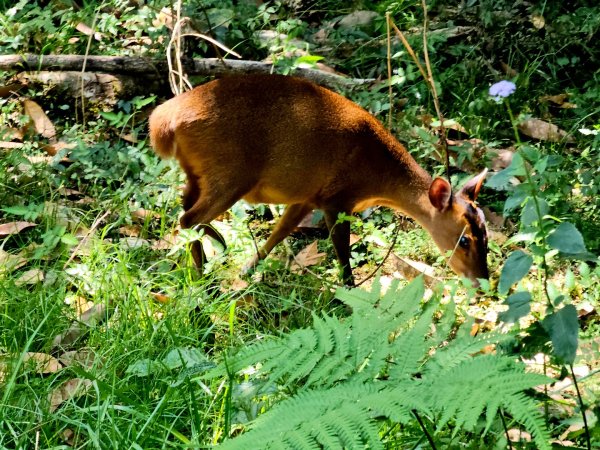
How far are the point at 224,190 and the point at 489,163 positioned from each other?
1972mm

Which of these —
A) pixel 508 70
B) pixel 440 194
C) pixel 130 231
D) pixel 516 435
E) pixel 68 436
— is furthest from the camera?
pixel 508 70

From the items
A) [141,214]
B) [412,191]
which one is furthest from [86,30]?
[412,191]

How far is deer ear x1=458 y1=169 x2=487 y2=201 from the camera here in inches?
209

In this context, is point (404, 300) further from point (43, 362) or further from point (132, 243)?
point (132, 243)

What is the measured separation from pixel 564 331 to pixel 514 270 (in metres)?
0.22

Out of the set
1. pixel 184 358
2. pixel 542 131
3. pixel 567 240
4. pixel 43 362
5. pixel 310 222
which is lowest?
pixel 310 222

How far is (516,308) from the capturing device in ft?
8.64

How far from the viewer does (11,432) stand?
3.09 metres

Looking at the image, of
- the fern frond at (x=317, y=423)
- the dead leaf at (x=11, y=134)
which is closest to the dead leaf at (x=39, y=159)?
the dead leaf at (x=11, y=134)

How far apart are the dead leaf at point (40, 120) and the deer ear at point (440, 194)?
8.59ft

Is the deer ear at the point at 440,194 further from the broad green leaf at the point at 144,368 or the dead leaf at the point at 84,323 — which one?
the broad green leaf at the point at 144,368

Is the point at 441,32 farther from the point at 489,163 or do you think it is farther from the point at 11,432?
the point at 11,432

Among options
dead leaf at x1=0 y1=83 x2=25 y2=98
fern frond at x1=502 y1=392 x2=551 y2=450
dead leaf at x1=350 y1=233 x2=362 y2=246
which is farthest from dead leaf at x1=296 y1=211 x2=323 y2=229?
fern frond at x1=502 y1=392 x2=551 y2=450

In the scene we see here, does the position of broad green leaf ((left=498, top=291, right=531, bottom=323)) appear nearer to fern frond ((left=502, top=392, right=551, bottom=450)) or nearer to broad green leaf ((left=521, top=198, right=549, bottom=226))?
broad green leaf ((left=521, top=198, right=549, bottom=226))
